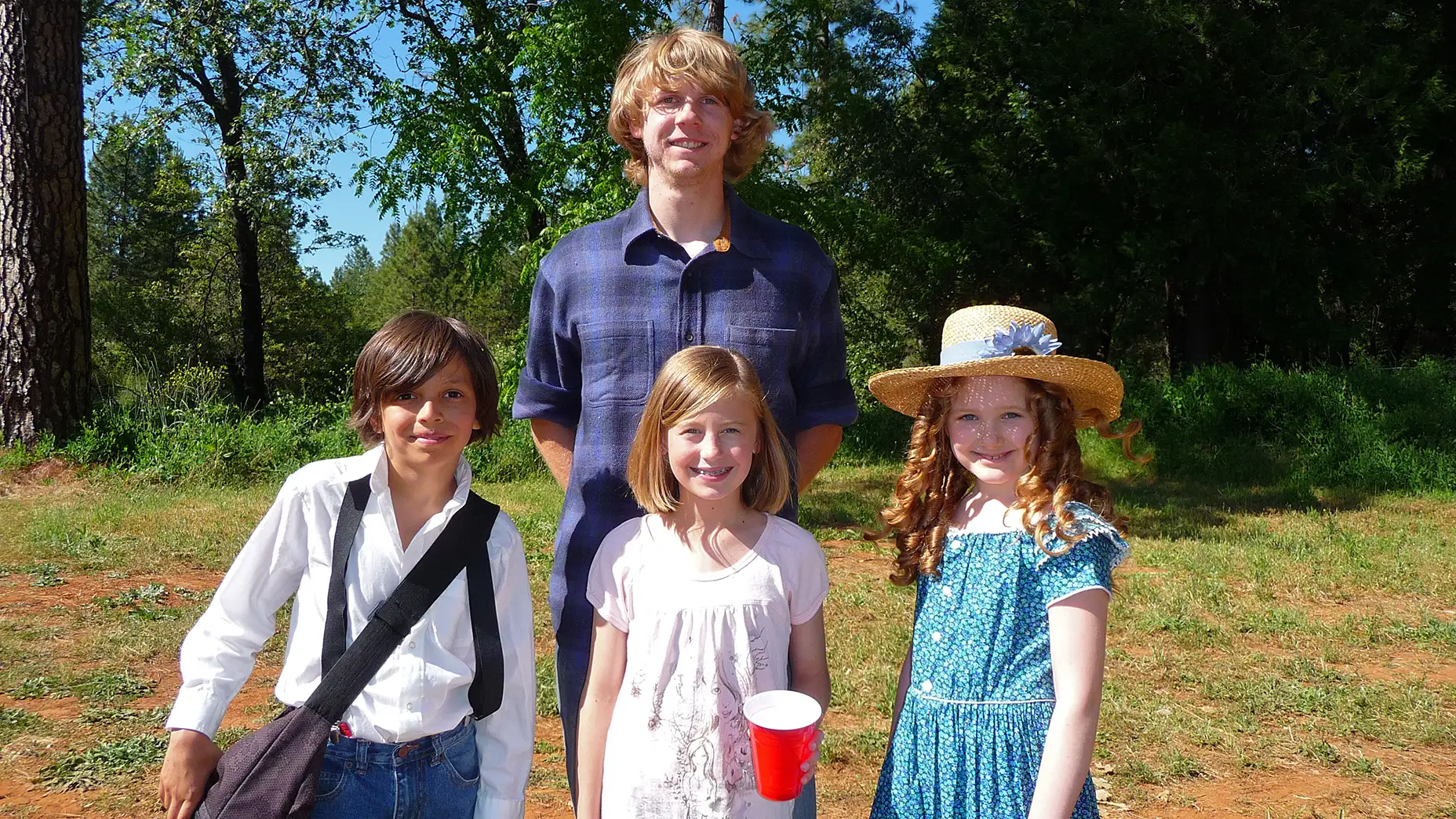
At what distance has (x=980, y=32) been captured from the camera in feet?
61.6

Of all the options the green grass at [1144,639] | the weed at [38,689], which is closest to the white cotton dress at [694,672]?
the green grass at [1144,639]

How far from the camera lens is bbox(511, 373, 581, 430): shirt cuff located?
252 cm

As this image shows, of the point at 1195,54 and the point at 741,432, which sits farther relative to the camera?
the point at 1195,54

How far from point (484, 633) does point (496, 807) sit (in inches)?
13.8

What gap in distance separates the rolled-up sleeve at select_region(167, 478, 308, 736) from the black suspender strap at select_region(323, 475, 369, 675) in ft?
0.26

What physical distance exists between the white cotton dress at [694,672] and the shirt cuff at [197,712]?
2.45 feet

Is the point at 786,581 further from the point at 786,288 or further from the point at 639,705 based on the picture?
the point at 786,288

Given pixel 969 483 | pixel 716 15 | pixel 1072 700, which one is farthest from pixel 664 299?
pixel 716 15

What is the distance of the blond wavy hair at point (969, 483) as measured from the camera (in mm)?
2102

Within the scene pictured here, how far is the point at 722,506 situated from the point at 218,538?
6607mm

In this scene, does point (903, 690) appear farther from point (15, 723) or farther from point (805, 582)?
point (15, 723)

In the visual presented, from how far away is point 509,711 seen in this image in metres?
2.13

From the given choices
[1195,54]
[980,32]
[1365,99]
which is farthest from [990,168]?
[1365,99]

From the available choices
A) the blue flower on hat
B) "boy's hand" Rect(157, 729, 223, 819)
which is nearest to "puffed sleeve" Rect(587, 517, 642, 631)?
"boy's hand" Rect(157, 729, 223, 819)
